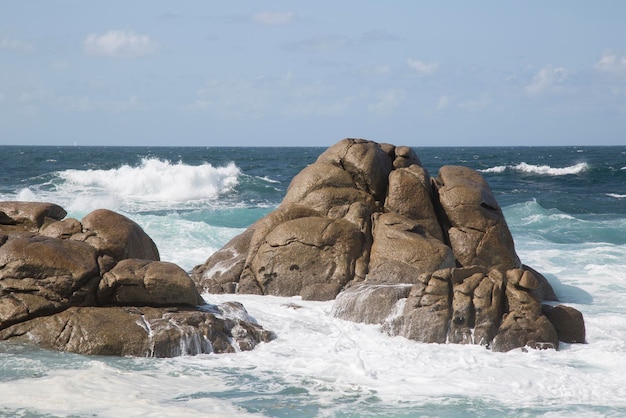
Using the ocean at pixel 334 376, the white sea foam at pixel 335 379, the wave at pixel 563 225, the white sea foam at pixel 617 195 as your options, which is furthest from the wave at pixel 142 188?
the white sea foam at pixel 335 379

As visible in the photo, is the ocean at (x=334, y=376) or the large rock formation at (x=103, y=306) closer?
the ocean at (x=334, y=376)

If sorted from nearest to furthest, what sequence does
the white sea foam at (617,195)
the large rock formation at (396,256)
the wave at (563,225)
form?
the large rock formation at (396,256) < the wave at (563,225) < the white sea foam at (617,195)

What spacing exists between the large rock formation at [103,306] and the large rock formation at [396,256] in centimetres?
215

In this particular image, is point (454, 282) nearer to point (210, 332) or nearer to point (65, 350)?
point (210, 332)

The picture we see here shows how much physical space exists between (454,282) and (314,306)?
2638 millimetres

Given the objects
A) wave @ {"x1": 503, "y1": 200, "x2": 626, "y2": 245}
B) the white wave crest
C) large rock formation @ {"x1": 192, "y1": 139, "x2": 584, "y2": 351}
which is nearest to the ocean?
large rock formation @ {"x1": 192, "y1": 139, "x2": 584, "y2": 351}

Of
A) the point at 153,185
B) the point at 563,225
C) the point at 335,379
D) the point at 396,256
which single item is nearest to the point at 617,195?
the point at 563,225

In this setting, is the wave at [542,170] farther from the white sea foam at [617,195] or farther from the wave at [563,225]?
the wave at [563,225]

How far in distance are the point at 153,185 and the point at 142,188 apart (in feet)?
2.19

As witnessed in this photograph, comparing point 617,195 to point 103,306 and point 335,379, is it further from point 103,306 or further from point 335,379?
point 103,306

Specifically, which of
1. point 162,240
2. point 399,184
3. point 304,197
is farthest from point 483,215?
point 162,240

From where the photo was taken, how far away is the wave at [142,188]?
108ft

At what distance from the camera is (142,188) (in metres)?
38.2

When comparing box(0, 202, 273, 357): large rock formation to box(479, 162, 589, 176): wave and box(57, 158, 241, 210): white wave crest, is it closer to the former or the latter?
box(57, 158, 241, 210): white wave crest
